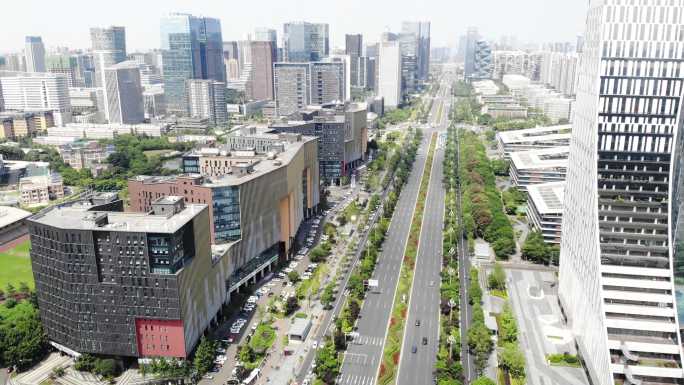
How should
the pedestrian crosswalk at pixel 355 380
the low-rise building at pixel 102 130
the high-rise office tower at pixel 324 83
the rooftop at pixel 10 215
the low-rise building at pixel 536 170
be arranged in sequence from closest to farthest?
the pedestrian crosswalk at pixel 355 380
the rooftop at pixel 10 215
the low-rise building at pixel 536 170
the low-rise building at pixel 102 130
the high-rise office tower at pixel 324 83

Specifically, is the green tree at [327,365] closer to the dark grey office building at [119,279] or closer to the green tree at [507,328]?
the dark grey office building at [119,279]

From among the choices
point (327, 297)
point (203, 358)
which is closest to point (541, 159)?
point (327, 297)

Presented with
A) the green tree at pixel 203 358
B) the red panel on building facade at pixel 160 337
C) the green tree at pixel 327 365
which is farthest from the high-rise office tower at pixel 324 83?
the red panel on building facade at pixel 160 337

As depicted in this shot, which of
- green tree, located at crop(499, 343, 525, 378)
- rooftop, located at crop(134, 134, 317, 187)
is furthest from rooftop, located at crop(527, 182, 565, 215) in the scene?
rooftop, located at crop(134, 134, 317, 187)

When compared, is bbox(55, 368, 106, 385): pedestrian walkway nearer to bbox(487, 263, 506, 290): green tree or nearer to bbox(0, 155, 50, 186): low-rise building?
bbox(487, 263, 506, 290): green tree

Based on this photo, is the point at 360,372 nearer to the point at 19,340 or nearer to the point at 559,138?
the point at 19,340

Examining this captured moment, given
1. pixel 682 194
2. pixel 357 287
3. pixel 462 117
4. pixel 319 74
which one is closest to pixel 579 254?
pixel 682 194
